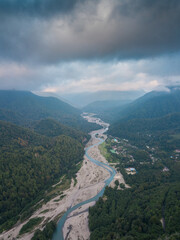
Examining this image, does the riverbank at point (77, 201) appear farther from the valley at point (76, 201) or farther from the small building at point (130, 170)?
the small building at point (130, 170)

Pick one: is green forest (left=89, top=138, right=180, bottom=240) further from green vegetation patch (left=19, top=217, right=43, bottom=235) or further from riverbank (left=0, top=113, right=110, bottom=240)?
green vegetation patch (left=19, top=217, right=43, bottom=235)

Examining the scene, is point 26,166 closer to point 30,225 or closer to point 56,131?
point 30,225

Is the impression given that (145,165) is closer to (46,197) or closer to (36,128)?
(46,197)

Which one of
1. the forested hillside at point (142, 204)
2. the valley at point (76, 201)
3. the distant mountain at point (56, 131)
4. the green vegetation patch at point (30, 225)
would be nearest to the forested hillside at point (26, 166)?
the green vegetation patch at point (30, 225)

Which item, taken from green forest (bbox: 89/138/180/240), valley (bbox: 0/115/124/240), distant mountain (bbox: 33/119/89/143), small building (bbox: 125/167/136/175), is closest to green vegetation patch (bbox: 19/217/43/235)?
valley (bbox: 0/115/124/240)

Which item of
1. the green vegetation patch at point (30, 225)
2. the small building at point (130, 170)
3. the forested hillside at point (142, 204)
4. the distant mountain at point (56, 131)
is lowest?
the green vegetation patch at point (30, 225)

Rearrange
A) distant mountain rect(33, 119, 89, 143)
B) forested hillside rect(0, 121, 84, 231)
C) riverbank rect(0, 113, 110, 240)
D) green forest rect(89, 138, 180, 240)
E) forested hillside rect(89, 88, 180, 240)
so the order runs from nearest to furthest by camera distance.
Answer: green forest rect(89, 138, 180, 240)
forested hillside rect(89, 88, 180, 240)
riverbank rect(0, 113, 110, 240)
forested hillside rect(0, 121, 84, 231)
distant mountain rect(33, 119, 89, 143)
